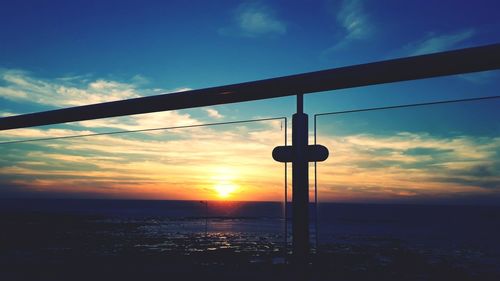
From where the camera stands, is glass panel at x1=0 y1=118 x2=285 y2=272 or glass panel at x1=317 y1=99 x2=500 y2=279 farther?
glass panel at x1=0 y1=118 x2=285 y2=272

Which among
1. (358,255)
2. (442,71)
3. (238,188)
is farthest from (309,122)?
(358,255)

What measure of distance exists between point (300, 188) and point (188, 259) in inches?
303

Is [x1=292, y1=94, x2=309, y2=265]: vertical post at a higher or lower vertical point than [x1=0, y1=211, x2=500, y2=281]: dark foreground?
higher

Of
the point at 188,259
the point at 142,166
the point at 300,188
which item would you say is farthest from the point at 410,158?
the point at 188,259

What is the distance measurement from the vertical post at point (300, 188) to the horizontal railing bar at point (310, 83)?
5.9 inches

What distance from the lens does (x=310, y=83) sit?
1421mm

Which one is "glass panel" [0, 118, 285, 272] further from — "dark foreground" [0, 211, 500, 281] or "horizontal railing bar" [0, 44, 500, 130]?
"horizontal railing bar" [0, 44, 500, 130]

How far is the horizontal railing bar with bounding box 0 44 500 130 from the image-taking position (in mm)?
1143

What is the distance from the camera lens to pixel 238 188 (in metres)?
2.56

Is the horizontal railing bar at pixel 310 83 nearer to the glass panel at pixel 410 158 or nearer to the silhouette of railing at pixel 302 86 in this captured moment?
the silhouette of railing at pixel 302 86

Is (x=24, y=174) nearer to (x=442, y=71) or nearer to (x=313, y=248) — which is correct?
(x=313, y=248)

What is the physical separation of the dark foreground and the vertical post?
0.09 metres

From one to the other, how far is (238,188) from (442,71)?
5.30 ft

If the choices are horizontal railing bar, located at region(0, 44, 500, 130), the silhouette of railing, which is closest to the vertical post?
the silhouette of railing
